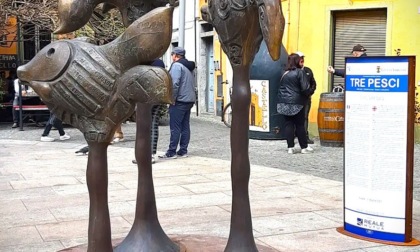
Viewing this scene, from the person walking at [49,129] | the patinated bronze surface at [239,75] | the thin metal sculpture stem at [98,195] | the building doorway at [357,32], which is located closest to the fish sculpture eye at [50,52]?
the thin metal sculpture stem at [98,195]

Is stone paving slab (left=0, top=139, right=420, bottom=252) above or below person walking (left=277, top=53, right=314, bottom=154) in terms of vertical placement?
below

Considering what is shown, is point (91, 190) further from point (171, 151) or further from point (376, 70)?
point (171, 151)

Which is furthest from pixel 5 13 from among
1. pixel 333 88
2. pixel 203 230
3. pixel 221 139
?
pixel 203 230

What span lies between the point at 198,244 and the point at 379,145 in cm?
180

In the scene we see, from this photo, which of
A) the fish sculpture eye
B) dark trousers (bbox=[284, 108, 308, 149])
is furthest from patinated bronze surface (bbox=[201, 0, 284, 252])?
dark trousers (bbox=[284, 108, 308, 149])

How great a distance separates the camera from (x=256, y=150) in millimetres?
10812

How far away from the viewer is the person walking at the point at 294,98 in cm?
Result: 1016

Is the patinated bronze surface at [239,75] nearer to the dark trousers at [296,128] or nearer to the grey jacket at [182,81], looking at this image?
the grey jacket at [182,81]

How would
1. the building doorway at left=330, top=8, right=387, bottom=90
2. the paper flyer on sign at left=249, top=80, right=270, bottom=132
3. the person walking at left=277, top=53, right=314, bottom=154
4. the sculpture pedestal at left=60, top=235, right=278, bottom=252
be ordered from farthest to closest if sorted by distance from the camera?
the building doorway at left=330, top=8, right=387, bottom=90 → the paper flyer on sign at left=249, top=80, right=270, bottom=132 → the person walking at left=277, top=53, right=314, bottom=154 → the sculpture pedestal at left=60, top=235, right=278, bottom=252

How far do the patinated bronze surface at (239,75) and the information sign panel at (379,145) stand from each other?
63.0 inches

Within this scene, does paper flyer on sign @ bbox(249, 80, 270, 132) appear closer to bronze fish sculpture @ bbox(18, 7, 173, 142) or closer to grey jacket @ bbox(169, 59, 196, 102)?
grey jacket @ bbox(169, 59, 196, 102)

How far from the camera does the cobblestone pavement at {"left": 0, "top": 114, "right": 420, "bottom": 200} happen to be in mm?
8738

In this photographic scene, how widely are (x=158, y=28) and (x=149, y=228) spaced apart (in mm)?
1661

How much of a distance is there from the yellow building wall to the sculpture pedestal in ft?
26.7
